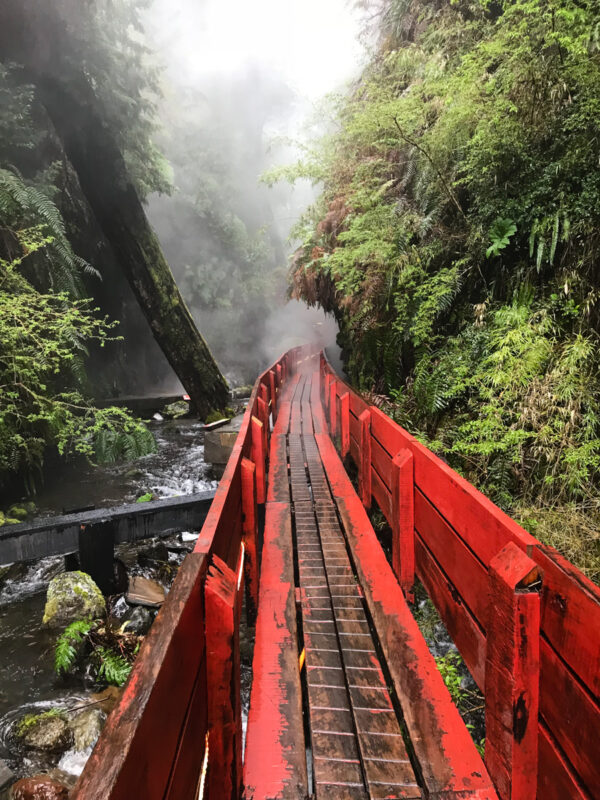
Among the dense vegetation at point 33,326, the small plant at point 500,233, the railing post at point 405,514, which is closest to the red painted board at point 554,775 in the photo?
the railing post at point 405,514

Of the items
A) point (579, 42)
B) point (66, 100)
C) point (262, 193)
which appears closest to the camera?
point (579, 42)

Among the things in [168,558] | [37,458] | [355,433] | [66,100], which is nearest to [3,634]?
[168,558]

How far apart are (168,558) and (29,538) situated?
1.87 meters

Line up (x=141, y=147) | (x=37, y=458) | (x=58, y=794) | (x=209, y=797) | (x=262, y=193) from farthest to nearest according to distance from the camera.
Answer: (x=262, y=193) < (x=141, y=147) < (x=37, y=458) < (x=58, y=794) < (x=209, y=797)

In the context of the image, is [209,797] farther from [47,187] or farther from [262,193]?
[262,193]

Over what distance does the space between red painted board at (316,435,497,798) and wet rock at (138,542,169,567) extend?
11.2ft

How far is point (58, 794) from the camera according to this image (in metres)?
2.76

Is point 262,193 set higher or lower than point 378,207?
higher

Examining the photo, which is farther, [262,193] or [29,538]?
[262,193]

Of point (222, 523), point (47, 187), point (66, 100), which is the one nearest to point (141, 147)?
point (66, 100)

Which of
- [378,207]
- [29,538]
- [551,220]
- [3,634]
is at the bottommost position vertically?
[3,634]

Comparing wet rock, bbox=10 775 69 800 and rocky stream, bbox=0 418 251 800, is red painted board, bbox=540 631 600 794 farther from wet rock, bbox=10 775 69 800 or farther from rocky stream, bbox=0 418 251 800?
wet rock, bbox=10 775 69 800

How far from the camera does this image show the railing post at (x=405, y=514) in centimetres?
303

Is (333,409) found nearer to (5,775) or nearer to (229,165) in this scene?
(5,775)
